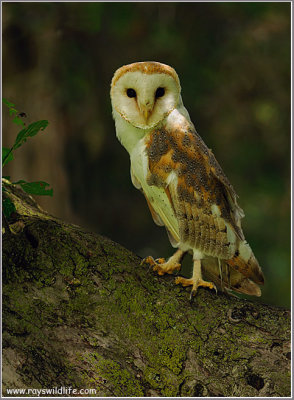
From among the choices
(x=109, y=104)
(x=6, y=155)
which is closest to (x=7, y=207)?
(x=6, y=155)

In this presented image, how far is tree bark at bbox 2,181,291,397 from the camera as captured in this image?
74.8 inches

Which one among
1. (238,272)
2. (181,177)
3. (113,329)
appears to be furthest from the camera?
(238,272)

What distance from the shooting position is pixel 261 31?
271 inches

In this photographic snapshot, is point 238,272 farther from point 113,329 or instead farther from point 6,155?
point 6,155

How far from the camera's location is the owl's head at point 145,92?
231 centimetres

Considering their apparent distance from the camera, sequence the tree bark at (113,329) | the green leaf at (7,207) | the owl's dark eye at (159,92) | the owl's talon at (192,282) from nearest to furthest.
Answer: the tree bark at (113,329), the green leaf at (7,207), the owl's talon at (192,282), the owl's dark eye at (159,92)

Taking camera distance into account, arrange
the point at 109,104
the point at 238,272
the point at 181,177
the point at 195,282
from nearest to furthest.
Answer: the point at 195,282, the point at 181,177, the point at 238,272, the point at 109,104

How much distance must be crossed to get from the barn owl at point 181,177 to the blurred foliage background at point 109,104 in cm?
355

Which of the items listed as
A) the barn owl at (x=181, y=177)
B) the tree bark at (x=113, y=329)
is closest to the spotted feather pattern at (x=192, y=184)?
the barn owl at (x=181, y=177)

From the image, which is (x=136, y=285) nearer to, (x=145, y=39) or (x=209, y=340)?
(x=209, y=340)

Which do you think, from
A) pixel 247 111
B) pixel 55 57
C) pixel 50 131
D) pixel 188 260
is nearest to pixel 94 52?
pixel 55 57

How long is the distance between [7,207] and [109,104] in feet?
15.7

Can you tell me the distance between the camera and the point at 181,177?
2.40 metres

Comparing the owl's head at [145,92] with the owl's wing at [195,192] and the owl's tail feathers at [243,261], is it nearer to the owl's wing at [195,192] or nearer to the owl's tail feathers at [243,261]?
the owl's wing at [195,192]
